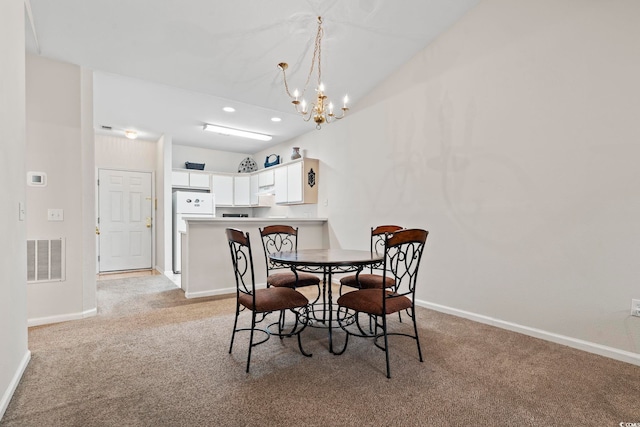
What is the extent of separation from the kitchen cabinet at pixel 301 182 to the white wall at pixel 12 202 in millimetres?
3432

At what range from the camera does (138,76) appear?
344 cm

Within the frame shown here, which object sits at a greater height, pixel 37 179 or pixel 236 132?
pixel 236 132

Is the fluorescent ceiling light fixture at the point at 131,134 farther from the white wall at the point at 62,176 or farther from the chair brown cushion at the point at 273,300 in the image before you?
the chair brown cushion at the point at 273,300

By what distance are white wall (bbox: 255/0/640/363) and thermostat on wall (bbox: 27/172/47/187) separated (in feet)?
11.8

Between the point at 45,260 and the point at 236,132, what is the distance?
327 centimetres

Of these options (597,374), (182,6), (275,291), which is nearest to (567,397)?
(597,374)

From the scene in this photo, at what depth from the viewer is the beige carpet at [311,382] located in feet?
5.19

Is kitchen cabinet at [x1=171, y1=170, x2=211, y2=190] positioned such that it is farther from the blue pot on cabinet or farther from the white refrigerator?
the blue pot on cabinet

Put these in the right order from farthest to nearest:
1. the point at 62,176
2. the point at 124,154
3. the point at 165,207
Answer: the point at 124,154 → the point at 165,207 → the point at 62,176

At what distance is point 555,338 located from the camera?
2.53 metres

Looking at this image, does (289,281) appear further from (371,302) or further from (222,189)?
(222,189)

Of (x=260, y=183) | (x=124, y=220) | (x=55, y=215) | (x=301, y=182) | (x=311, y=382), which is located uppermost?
(x=260, y=183)

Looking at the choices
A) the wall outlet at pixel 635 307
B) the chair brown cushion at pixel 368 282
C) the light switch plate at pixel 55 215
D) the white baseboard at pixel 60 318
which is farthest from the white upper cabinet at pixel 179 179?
the wall outlet at pixel 635 307

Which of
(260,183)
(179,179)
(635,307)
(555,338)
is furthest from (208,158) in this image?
(635,307)
